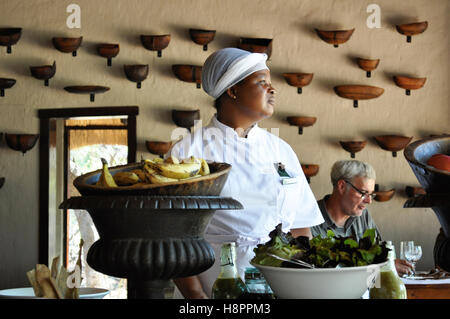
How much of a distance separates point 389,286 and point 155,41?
378 cm

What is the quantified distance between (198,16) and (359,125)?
1.52 meters

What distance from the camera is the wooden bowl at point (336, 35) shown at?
4.86 meters

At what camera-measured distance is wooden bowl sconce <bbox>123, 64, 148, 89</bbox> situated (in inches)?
193

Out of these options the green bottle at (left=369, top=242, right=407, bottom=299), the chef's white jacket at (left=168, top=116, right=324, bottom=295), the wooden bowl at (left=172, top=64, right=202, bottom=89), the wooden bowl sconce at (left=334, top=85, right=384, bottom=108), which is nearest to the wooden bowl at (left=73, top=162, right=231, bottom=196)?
the green bottle at (left=369, top=242, right=407, bottom=299)

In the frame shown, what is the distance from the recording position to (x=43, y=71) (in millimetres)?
4941

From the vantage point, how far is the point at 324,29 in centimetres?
498

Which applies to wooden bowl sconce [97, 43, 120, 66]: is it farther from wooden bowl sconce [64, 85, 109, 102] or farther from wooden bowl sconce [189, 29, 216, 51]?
wooden bowl sconce [189, 29, 216, 51]

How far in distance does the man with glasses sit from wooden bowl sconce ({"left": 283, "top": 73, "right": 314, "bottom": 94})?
107 cm

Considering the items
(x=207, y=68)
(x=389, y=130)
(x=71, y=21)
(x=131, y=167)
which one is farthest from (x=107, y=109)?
(x=131, y=167)

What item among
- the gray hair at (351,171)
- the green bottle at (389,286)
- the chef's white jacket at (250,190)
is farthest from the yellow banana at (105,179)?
the gray hair at (351,171)

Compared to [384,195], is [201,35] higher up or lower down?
higher up

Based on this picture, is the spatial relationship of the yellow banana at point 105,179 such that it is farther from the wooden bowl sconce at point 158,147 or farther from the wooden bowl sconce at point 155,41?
the wooden bowl sconce at point 155,41

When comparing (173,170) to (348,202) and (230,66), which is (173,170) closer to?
(230,66)

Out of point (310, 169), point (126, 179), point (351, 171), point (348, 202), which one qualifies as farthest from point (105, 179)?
point (310, 169)
